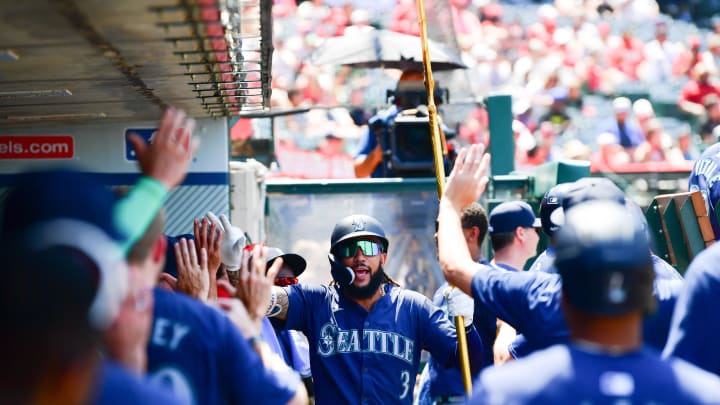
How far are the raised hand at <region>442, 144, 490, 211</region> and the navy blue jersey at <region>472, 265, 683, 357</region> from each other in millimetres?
244

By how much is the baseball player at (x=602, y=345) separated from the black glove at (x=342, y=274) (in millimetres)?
2597

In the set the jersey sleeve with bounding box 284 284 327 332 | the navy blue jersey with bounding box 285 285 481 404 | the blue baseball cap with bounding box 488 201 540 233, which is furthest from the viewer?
the blue baseball cap with bounding box 488 201 540 233

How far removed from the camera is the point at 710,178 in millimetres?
5559

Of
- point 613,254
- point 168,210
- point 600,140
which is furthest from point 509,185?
point 613,254

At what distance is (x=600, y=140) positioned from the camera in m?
11.6

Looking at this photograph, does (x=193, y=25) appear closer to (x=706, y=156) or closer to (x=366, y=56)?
(x=706, y=156)

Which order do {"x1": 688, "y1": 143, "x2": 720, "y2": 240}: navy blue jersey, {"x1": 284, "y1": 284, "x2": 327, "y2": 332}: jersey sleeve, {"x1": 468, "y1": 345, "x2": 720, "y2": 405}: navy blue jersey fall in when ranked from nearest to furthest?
{"x1": 468, "y1": 345, "x2": 720, "y2": 405}: navy blue jersey → {"x1": 284, "y1": 284, "x2": 327, "y2": 332}: jersey sleeve → {"x1": 688, "y1": 143, "x2": 720, "y2": 240}: navy blue jersey

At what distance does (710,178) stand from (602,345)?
12.0ft

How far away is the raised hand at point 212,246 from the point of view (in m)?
3.47

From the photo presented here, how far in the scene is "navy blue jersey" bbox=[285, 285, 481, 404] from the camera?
466 centimetres

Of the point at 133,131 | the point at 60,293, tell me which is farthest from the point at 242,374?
the point at 133,131

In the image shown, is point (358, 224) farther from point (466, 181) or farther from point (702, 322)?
point (702, 322)

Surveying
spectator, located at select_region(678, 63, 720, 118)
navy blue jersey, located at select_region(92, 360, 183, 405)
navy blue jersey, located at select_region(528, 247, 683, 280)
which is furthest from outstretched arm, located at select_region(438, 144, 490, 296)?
spectator, located at select_region(678, 63, 720, 118)

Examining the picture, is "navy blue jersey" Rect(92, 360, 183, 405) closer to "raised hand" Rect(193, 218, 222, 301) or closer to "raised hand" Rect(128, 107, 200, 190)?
"raised hand" Rect(128, 107, 200, 190)
